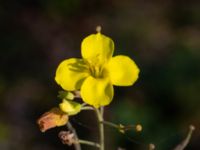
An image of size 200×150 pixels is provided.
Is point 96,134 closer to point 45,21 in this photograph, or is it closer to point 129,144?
point 129,144

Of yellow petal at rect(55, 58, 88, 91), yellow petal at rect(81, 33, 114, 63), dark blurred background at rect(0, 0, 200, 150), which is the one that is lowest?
dark blurred background at rect(0, 0, 200, 150)

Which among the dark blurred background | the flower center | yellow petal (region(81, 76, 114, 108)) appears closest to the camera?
yellow petal (region(81, 76, 114, 108))

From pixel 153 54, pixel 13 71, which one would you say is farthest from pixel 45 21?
pixel 153 54

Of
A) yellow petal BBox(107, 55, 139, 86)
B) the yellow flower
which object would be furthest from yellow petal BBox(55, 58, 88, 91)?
yellow petal BBox(107, 55, 139, 86)

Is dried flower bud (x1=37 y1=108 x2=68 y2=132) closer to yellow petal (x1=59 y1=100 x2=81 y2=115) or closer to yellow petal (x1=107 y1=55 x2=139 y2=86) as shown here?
yellow petal (x1=59 y1=100 x2=81 y2=115)

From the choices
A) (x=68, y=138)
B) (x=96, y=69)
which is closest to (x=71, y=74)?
(x=96, y=69)

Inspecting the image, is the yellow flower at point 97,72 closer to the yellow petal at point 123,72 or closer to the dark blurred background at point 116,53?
the yellow petal at point 123,72
